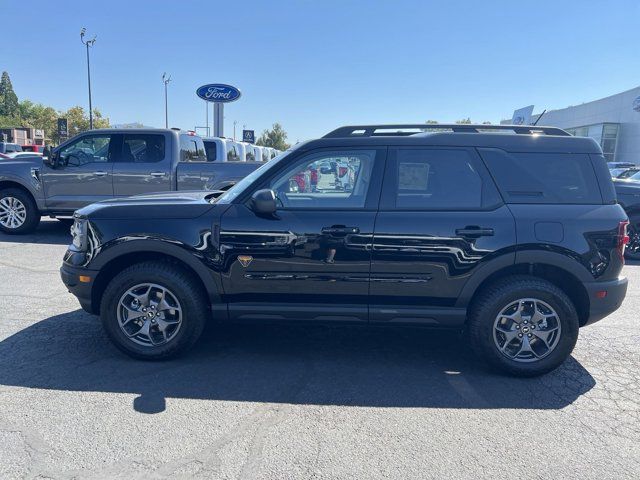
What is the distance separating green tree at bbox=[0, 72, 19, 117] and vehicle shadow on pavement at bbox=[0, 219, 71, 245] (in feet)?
365

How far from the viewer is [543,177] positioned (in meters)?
3.66

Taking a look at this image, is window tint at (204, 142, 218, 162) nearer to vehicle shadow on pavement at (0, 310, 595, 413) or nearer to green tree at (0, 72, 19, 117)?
vehicle shadow on pavement at (0, 310, 595, 413)

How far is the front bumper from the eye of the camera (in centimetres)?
377

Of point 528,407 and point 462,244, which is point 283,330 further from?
point 528,407

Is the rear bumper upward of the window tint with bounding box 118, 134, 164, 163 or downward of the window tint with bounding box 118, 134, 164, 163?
downward

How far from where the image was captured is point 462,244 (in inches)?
140

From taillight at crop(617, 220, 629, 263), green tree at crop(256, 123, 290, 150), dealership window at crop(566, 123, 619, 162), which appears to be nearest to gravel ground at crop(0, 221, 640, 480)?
taillight at crop(617, 220, 629, 263)

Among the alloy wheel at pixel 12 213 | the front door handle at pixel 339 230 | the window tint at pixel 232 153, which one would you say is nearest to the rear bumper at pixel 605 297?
the front door handle at pixel 339 230

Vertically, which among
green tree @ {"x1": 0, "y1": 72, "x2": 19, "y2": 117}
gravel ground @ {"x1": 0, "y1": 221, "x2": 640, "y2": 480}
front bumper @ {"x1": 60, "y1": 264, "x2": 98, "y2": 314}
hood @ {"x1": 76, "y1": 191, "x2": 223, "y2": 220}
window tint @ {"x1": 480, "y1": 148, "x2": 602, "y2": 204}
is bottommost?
gravel ground @ {"x1": 0, "y1": 221, "x2": 640, "y2": 480}

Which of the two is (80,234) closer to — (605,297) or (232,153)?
(605,297)

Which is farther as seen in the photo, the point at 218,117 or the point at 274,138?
the point at 274,138

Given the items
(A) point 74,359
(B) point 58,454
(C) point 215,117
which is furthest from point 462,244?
(C) point 215,117

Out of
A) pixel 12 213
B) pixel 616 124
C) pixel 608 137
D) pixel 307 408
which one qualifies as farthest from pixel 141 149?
pixel 616 124

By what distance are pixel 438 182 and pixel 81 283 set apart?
298 cm
